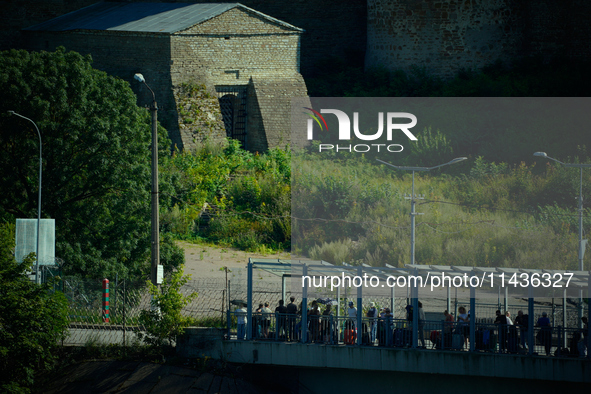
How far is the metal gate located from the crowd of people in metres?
17.6

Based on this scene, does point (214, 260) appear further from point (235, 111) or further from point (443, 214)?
point (443, 214)

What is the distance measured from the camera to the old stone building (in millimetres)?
31234

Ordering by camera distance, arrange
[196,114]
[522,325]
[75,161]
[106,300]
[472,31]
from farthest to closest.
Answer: [472,31] < [196,114] < [75,161] < [106,300] < [522,325]

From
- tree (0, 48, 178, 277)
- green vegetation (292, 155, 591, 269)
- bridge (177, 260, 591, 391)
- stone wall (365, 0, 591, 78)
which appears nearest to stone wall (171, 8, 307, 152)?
green vegetation (292, 155, 591, 269)

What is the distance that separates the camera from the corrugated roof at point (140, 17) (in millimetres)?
31672

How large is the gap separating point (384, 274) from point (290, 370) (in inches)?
111

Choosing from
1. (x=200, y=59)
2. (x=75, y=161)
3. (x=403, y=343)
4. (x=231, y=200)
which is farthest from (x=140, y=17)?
(x=403, y=343)

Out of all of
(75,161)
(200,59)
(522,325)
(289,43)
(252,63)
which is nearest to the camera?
(522,325)

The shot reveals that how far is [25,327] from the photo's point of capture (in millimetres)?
16141

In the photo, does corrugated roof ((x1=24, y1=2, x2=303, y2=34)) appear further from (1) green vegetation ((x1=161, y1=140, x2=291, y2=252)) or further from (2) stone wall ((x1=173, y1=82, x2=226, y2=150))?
(1) green vegetation ((x1=161, y1=140, x2=291, y2=252))

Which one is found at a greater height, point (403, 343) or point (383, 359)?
point (403, 343)

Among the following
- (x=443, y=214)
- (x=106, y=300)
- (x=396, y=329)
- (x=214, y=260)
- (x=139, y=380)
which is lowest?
(x=139, y=380)

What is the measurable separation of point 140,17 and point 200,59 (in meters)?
3.61

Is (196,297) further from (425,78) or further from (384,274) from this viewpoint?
(425,78)
